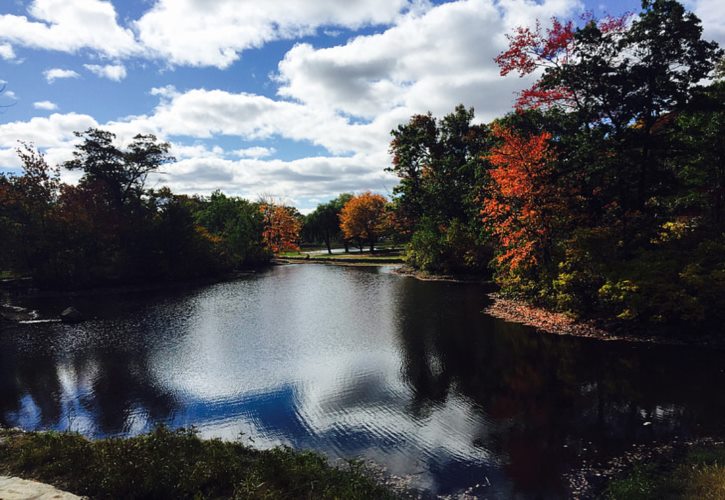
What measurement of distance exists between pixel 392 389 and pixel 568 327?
11767 millimetres

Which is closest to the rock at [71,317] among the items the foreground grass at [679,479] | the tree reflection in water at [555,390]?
the tree reflection in water at [555,390]

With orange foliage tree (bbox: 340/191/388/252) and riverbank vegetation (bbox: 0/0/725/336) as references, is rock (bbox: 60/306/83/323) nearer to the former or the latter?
riverbank vegetation (bbox: 0/0/725/336)

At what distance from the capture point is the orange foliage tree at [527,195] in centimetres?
2464

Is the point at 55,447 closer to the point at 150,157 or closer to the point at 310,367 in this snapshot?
the point at 310,367

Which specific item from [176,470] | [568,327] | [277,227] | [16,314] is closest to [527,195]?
[568,327]

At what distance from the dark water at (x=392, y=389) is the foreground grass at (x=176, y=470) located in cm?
188

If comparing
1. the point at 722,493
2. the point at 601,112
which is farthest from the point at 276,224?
the point at 722,493

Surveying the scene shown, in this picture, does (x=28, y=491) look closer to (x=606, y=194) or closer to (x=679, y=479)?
(x=679, y=479)

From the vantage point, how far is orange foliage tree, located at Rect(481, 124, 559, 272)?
24641mm

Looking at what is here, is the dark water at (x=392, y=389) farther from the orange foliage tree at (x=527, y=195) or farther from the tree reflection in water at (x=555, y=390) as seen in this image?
Result: the orange foliage tree at (x=527, y=195)

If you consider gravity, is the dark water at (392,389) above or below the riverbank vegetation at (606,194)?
below

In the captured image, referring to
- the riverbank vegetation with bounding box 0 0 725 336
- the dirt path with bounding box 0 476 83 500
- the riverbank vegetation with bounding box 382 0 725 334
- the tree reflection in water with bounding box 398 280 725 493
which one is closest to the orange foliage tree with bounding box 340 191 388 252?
the riverbank vegetation with bounding box 0 0 725 336

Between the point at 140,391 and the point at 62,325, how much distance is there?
16930 mm

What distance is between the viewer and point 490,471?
9523 mm
